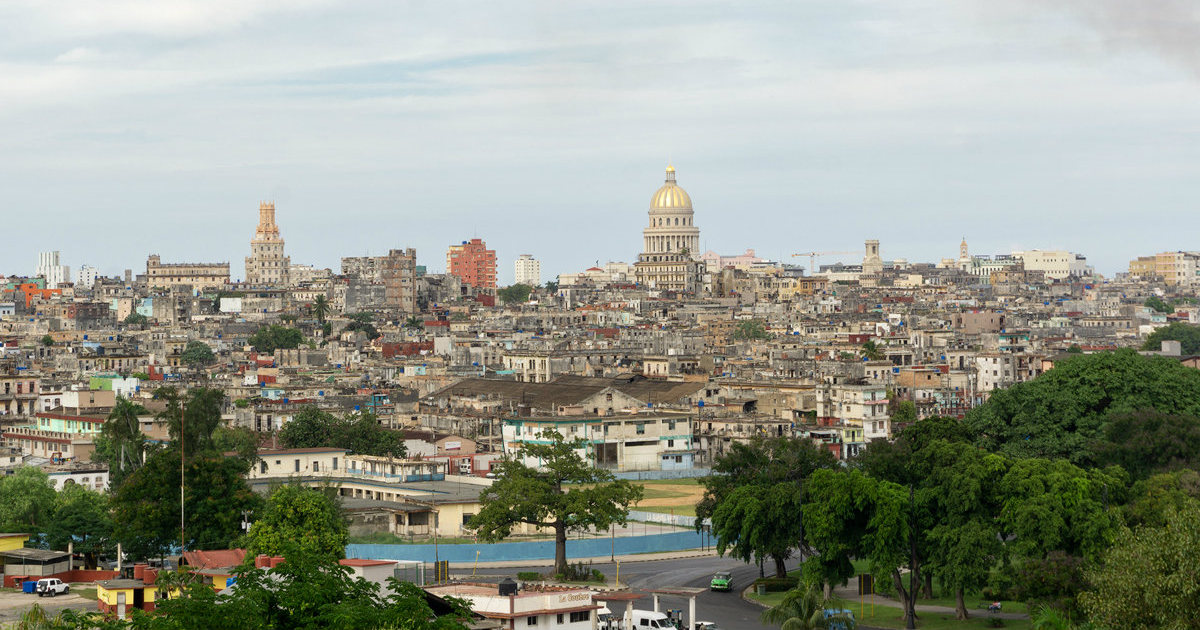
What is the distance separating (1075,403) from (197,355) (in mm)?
93430

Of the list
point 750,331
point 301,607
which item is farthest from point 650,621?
point 750,331

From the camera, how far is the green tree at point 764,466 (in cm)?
5578

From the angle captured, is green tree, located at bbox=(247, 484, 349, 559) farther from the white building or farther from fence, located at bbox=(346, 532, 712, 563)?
the white building

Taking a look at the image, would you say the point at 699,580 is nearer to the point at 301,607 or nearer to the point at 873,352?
the point at 301,607

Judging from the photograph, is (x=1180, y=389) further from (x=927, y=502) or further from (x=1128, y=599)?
(x=1128, y=599)

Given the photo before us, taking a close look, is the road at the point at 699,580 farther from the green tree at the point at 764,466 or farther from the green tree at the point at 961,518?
the green tree at the point at 961,518

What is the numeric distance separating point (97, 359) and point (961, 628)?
95.9 meters

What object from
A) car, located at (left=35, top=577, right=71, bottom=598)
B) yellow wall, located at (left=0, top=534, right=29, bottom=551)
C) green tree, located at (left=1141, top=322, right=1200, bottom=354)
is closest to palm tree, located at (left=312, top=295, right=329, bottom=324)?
green tree, located at (left=1141, top=322, right=1200, bottom=354)

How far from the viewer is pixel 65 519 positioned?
54.0m

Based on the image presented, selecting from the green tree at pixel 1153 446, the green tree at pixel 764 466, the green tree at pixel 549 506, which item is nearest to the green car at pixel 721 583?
the green tree at pixel 764 466

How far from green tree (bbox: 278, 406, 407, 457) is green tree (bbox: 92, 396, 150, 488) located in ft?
24.9

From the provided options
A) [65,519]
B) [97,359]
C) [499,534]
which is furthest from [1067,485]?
[97,359]

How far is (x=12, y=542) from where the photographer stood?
5300 centimetres

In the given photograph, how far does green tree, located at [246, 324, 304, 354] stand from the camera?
15925 cm
